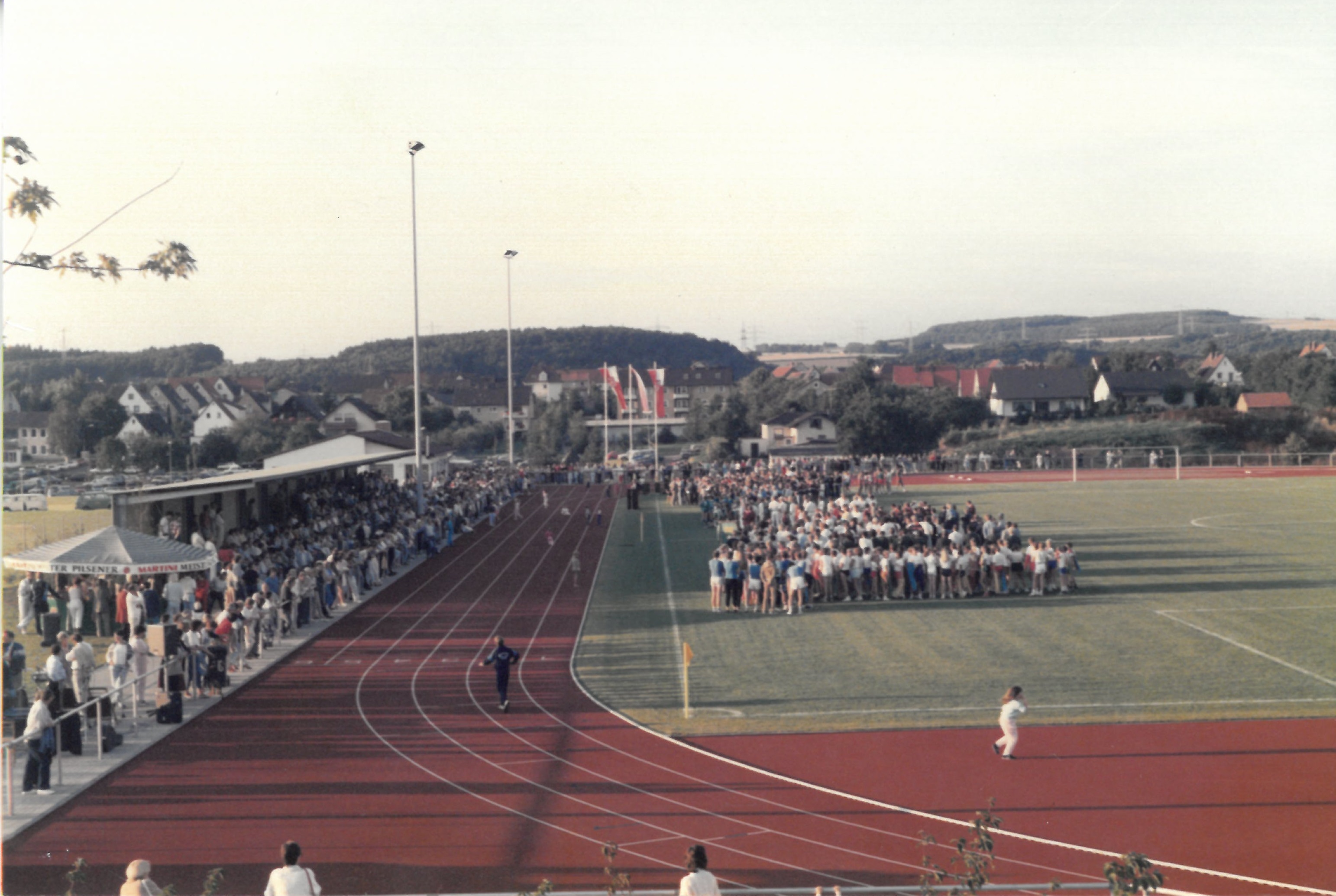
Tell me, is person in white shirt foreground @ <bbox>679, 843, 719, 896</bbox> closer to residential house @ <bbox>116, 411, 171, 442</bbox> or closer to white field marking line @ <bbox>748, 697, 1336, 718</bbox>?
white field marking line @ <bbox>748, 697, 1336, 718</bbox>

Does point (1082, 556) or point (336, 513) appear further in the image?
point (336, 513)

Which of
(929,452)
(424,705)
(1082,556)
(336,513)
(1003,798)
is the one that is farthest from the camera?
(929,452)

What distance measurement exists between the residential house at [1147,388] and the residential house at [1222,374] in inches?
72.7

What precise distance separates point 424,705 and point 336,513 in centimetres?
1966

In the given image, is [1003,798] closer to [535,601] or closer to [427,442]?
[535,601]

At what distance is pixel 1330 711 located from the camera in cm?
1545

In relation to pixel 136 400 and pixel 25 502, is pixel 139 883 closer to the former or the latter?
pixel 25 502

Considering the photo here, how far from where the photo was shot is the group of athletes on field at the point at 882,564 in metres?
24.0

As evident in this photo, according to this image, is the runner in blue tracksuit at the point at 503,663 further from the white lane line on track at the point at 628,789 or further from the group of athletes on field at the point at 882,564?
the group of athletes on field at the point at 882,564

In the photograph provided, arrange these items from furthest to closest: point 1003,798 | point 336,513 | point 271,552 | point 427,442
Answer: point 427,442
point 336,513
point 271,552
point 1003,798

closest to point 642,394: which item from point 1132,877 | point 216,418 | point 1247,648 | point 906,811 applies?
point 1247,648

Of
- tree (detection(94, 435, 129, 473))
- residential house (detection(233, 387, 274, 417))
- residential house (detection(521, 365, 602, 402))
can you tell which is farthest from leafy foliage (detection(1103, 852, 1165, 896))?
residential house (detection(521, 365, 602, 402))

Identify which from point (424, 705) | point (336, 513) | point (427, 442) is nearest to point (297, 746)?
point (424, 705)

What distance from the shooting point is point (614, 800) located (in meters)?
12.6
